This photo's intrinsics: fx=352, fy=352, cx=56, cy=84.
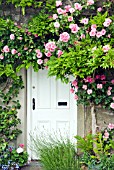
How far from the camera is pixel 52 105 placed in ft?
19.4

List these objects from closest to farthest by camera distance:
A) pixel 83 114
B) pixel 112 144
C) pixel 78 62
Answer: pixel 78 62
pixel 112 144
pixel 83 114

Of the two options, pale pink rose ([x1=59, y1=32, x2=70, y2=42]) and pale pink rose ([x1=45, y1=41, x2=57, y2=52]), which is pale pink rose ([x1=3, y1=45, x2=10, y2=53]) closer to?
pale pink rose ([x1=45, y1=41, x2=57, y2=52])

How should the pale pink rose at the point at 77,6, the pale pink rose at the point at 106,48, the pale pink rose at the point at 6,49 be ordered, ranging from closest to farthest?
1. the pale pink rose at the point at 106,48
2. the pale pink rose at the point at 77,6
3. the pale pink rose at the point at 6,49

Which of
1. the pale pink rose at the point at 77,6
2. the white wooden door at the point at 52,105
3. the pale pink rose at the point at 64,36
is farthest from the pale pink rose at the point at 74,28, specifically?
the white wooden door at the point at 52,105

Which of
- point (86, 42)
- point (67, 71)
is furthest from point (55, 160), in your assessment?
point (86, 42)

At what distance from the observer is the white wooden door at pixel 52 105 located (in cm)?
589

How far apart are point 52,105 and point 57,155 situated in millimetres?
1072

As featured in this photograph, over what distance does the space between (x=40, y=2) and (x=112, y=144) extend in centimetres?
246

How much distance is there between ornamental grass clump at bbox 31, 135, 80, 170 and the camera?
16.4ft

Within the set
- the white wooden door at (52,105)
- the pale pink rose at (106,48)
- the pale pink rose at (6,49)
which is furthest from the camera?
the white wooden door at (52,105)

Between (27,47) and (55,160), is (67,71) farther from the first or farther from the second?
(55,160)

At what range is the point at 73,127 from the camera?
231 inches

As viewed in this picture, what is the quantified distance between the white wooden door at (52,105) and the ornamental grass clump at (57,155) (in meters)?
0.48

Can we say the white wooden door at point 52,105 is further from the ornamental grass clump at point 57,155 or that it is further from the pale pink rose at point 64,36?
the pale pink rose at point 64,36
